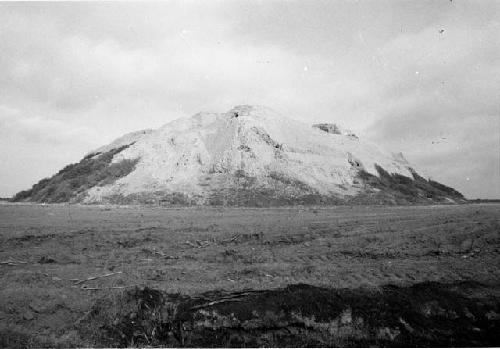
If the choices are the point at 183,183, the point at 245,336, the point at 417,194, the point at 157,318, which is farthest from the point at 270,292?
the point at 417,194

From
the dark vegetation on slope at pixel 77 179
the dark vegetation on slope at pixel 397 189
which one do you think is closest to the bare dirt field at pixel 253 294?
the dark vegetation on slope at pixel 397 189

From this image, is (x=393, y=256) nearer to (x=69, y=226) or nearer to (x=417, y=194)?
(x=69, y=226)

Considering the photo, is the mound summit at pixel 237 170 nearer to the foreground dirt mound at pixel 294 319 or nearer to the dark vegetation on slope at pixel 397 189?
the dark vegetation on slope at pixel 397 189

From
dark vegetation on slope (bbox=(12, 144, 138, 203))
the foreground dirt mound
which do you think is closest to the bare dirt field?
the foreground dirt mound

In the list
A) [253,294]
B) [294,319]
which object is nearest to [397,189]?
[253,294]

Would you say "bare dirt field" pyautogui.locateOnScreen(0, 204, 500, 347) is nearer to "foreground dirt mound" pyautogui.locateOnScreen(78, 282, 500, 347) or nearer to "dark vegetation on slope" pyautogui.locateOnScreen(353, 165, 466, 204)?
"foreground dirt mound" pyautogui.locateOnScreen(78, 282, 500, 347)
